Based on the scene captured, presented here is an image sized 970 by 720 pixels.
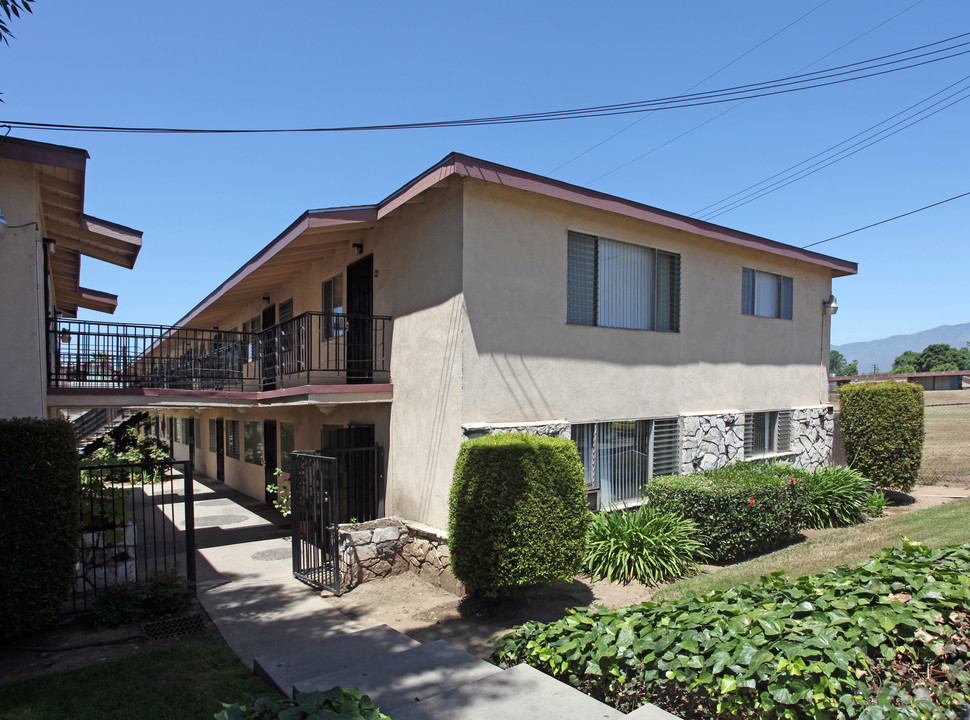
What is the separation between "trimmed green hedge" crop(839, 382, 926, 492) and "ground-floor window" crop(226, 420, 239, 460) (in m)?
15.6

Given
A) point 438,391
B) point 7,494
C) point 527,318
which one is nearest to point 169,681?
point 7,494

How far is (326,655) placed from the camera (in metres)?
5.61

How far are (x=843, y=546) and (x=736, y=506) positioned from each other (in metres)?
1.86

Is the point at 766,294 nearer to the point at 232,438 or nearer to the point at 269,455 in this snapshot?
the point at 269,455

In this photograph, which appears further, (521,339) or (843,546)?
(843,546)

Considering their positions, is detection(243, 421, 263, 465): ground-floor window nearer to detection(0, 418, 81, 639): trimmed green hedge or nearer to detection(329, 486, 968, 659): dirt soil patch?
detection(329, 486, 968, 659): dirt soil patch

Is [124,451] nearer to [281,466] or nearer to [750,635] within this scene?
Result: [281,466]

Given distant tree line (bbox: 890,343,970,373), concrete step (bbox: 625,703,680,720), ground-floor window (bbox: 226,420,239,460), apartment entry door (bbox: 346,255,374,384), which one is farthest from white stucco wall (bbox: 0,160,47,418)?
distant tree line (bbox: 890,343,970,373)

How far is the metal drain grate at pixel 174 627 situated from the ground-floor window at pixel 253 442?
338 inches

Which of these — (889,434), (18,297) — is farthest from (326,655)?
(889,434)

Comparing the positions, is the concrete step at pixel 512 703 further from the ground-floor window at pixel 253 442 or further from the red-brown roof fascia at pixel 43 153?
the ground-floor window at pixel 253 442

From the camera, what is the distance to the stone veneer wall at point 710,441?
35.1ft

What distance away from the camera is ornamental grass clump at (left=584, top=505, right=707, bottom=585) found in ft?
26.0

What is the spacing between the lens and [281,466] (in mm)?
13656
